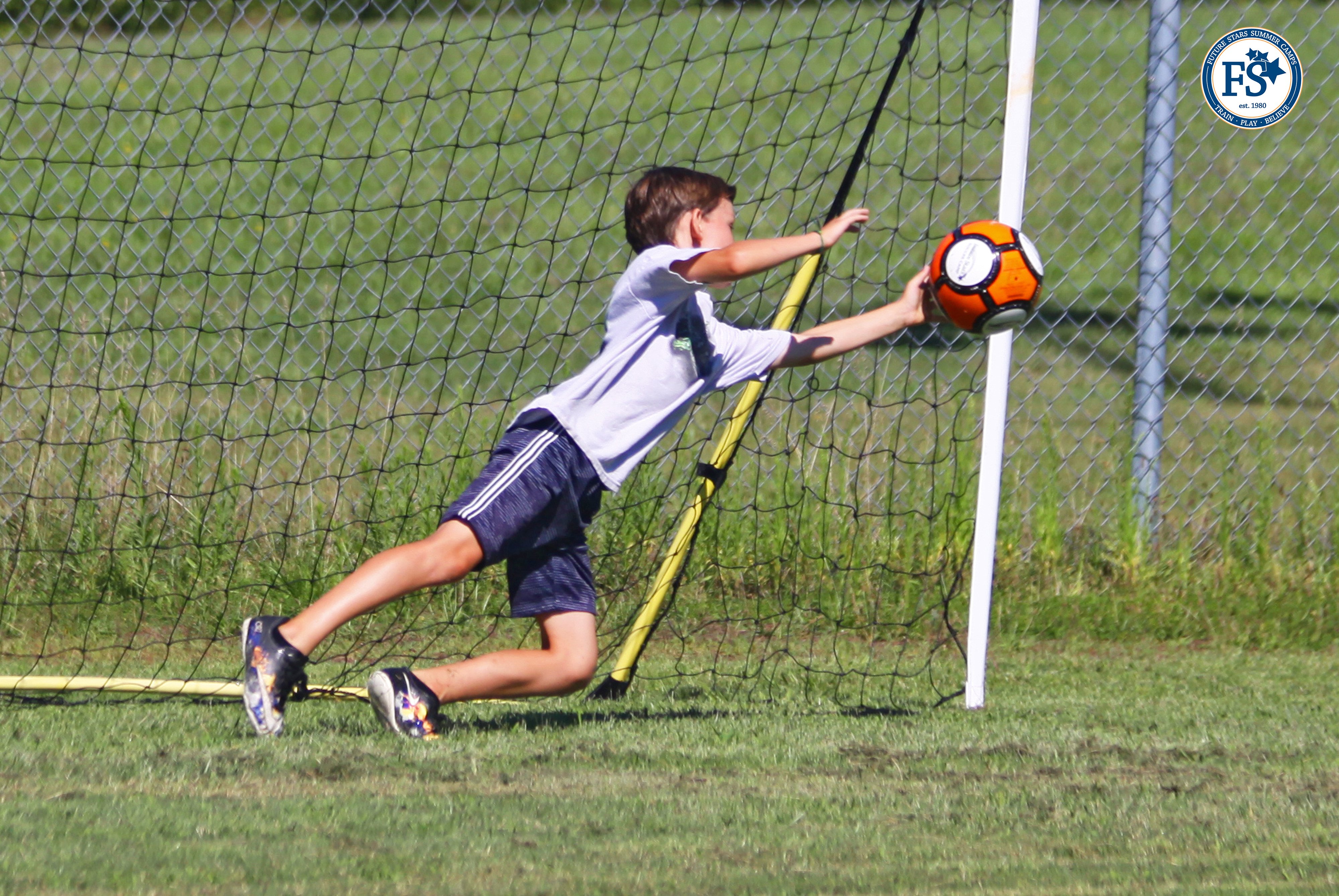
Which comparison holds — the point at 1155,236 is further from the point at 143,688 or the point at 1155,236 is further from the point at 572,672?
the point at 143,688

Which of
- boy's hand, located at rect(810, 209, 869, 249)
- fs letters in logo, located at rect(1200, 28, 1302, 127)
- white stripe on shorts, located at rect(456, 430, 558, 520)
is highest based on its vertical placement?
fs letters in logo, located at rect(1200, 28, 1302, 127)

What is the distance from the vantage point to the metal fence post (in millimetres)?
5820

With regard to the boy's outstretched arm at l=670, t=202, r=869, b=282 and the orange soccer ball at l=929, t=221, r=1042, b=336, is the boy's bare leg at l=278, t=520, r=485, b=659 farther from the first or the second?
the orange soccer ball at l=929, t=221, r=1042, b=336

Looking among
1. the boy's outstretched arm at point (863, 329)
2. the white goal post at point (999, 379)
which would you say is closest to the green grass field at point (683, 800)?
the white goal post at point (999, 379)

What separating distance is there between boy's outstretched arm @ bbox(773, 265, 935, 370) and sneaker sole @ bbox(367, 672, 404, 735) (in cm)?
140

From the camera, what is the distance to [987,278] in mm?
3969

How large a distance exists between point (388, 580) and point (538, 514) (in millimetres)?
433

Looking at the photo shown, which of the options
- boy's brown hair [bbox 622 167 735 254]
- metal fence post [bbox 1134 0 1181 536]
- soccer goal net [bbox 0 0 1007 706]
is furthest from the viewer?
metal fence post [bbox 1134 0 1181 536]

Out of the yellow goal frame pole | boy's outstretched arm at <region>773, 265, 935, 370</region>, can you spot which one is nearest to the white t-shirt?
boy's outstretched arm at <region>773, 265, 935, 370</region>

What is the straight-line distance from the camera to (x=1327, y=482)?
684cm

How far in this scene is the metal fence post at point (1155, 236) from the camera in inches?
229

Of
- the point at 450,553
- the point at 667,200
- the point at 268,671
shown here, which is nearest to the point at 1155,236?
the point at 667,200

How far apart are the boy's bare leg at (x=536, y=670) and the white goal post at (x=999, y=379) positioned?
1.22 meters

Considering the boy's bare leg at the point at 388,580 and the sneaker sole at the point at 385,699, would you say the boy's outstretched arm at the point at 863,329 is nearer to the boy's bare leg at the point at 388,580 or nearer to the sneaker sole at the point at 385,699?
the boy's bare leg at the point at 388,580
